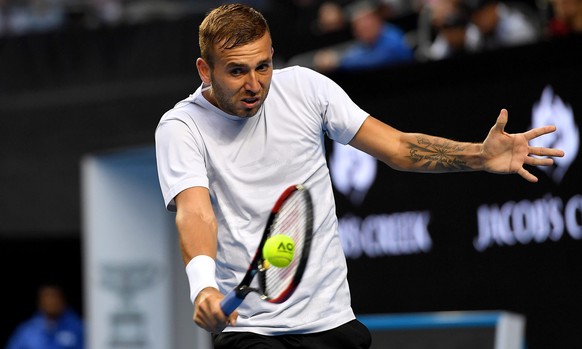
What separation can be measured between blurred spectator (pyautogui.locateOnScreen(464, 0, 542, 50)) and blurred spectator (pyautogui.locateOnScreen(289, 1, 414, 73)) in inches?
26.6

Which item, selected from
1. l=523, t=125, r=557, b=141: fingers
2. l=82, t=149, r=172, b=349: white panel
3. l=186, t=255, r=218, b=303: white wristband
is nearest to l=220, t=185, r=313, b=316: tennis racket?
l=186, t=255, r=218, b=303: white wristband

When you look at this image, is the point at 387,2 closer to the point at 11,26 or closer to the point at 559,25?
the point at 559,25

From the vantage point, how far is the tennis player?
4.81 meters

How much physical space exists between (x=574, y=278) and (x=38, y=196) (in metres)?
6.99

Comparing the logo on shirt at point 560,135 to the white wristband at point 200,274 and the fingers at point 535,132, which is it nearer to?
the fingers at point 535,132

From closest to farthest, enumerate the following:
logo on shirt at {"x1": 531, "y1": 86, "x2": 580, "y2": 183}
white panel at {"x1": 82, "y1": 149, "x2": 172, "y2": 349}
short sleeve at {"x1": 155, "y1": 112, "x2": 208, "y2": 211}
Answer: short sleeve at {"x1": 155, "y1": 112, "x2": 208, "y2": 211} < logo on shirt at {"x1": 531, "y1": 86, "x2": 580, "y2": 183} < white panel at {"x1": 82, "y1": 149, "x2": 172, "y2": 349}

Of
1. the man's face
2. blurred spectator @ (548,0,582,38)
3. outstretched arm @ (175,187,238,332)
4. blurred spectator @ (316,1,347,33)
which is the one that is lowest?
outstretched arm @ (175,187,238,332)

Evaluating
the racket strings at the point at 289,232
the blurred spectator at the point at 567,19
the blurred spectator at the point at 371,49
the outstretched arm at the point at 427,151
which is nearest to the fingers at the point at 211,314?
the racket strings at the point at 289,232

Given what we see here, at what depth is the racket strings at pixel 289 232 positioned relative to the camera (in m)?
4.52

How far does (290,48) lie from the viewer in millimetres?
11547

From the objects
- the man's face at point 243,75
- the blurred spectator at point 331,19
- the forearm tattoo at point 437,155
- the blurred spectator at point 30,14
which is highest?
the blurred spectator at point 30,14

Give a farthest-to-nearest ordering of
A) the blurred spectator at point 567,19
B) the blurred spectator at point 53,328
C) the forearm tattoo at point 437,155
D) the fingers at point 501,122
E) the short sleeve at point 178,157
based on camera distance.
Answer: the blurred spectator at point 53,328, the blurred spectator at point 567,19, the forearm tattoo at point 437,155, the fingers at point 501,122, the short sleeve at point 178,157

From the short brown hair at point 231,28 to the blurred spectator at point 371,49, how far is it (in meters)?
4.94

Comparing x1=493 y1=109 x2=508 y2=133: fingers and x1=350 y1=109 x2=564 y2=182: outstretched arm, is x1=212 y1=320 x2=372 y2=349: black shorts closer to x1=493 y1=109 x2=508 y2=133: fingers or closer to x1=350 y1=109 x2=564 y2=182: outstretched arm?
x1=350 y1=109 x2=564 y2=182: outstretched arm
